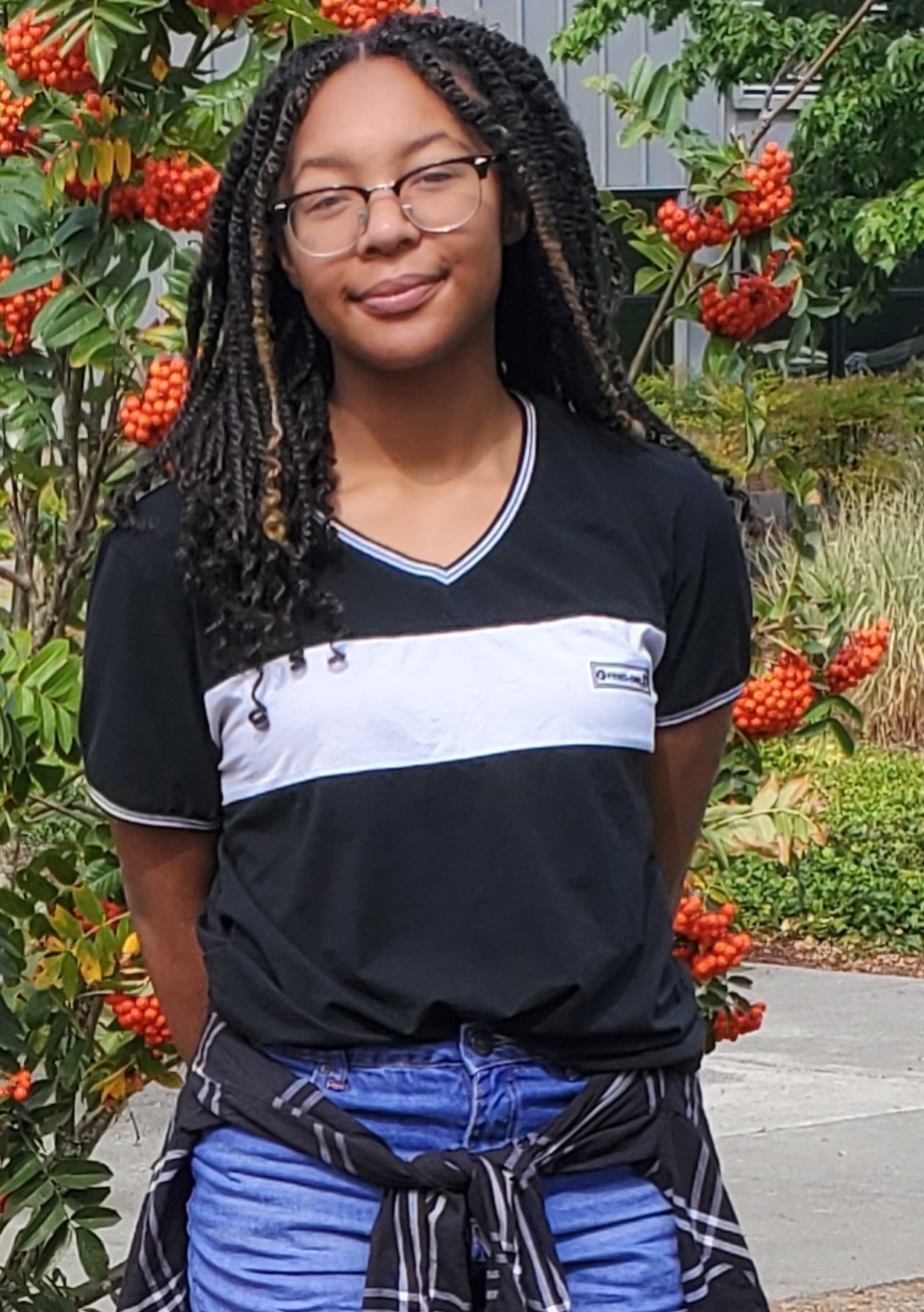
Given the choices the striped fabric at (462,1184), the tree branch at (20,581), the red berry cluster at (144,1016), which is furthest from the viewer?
the tree branch at (20,581)

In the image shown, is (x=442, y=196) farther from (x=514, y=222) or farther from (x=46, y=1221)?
(x=46, y=1221)

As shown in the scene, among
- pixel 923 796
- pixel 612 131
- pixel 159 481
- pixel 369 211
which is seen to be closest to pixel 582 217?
pixel 369 211

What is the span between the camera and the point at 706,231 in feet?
9.96

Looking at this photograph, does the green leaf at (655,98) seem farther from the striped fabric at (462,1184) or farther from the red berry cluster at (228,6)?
the striped fabric at (462,1184)

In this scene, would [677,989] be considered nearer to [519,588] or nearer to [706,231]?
[519,588]

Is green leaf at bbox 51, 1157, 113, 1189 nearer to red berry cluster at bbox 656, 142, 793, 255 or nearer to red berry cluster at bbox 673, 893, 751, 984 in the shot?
red berry cluster at bbox 673, 893, 751, 984

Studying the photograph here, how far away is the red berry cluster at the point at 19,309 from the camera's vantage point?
286 cm

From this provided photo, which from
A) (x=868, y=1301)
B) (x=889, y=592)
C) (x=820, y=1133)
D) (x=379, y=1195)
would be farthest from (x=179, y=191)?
(x=889, y=592)

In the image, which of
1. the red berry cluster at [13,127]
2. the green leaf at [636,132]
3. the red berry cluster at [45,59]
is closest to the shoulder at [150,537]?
the red berry cluster at [45,59]

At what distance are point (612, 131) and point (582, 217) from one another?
17.6 metres

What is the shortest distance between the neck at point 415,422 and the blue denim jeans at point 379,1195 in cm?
55

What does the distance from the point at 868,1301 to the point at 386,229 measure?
3.20 metres

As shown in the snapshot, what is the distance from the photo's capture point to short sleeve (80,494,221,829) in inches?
85.3

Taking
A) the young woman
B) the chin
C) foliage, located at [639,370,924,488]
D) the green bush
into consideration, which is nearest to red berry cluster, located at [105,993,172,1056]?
the young woman
